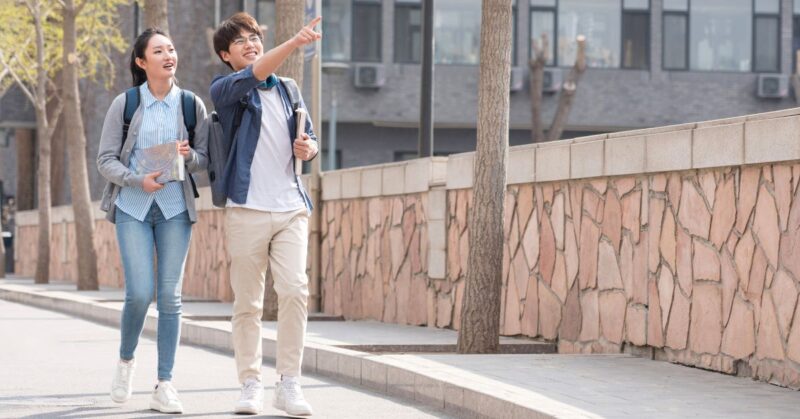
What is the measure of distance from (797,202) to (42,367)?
18.8ft

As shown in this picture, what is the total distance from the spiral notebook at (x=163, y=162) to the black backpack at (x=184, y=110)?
18 cm

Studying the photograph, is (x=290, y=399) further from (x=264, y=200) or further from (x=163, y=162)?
(x=163, y=162)

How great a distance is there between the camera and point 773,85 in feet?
144

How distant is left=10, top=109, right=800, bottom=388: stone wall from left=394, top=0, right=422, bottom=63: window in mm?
27457

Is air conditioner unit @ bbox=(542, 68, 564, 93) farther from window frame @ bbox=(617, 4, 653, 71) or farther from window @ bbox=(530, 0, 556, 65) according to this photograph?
window frame @ bbox=(617, 4, 653, 71)

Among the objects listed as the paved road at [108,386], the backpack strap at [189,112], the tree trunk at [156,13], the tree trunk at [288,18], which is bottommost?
the paved road at [108,386]

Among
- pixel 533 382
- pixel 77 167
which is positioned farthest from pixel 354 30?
pixel 533 382

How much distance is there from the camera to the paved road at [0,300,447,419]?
870cm

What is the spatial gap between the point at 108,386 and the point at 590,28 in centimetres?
3547

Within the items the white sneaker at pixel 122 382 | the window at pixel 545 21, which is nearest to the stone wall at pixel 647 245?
the white sneaker at pixel 122 382

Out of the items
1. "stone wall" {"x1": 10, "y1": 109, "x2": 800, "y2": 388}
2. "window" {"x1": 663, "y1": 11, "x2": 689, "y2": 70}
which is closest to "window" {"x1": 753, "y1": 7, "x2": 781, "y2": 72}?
"window" {"x1": 663, "y1": 11, "x2": 689, "y2": 70}

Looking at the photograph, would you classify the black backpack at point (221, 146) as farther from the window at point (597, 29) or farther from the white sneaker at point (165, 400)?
the window at point (597, 29)

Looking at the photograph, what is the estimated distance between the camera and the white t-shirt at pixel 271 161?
8.13 metres

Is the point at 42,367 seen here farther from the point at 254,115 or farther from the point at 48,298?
the point at 48,298
